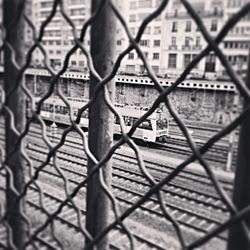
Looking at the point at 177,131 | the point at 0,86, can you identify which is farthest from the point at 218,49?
the point at 0,86

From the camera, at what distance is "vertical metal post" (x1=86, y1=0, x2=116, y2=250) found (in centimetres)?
54

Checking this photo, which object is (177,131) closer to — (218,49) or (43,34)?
(218,49)

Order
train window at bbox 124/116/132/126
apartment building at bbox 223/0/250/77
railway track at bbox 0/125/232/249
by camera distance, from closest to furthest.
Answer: apartment building at bbox 223/0/250/77, railway track at bbox 0/125/232/249, train window at bbox 124/116/132/126

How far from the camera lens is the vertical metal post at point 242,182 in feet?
1.24

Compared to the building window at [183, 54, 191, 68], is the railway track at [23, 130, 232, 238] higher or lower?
lower

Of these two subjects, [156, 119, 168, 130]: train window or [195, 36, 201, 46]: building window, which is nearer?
[195, 36, 201, 46]: building window

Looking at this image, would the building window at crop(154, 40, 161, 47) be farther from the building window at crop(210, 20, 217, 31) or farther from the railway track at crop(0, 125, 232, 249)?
the railway track at crop(0, 125, 232, 249)

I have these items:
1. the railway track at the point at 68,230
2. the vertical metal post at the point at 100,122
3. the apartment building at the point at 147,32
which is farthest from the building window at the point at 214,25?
the railway track at the point at 68,230

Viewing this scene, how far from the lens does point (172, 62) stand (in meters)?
0.47

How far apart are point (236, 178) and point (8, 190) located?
72cm

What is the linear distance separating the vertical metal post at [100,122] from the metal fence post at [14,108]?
1.04ft

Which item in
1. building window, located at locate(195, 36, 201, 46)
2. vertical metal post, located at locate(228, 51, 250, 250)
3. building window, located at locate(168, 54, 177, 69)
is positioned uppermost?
building window, located at locate(195, 36, 201, 46)

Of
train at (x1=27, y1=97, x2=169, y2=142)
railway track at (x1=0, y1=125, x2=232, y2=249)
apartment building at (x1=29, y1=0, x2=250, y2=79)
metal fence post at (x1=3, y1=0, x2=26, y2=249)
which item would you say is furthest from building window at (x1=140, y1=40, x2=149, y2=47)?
metal fence post at (x1=3, y1=0, x2=26, y2=249)

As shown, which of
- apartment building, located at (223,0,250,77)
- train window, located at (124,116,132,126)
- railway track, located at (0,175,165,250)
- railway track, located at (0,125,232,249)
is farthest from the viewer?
railway track, located at (0,175,165,250)
